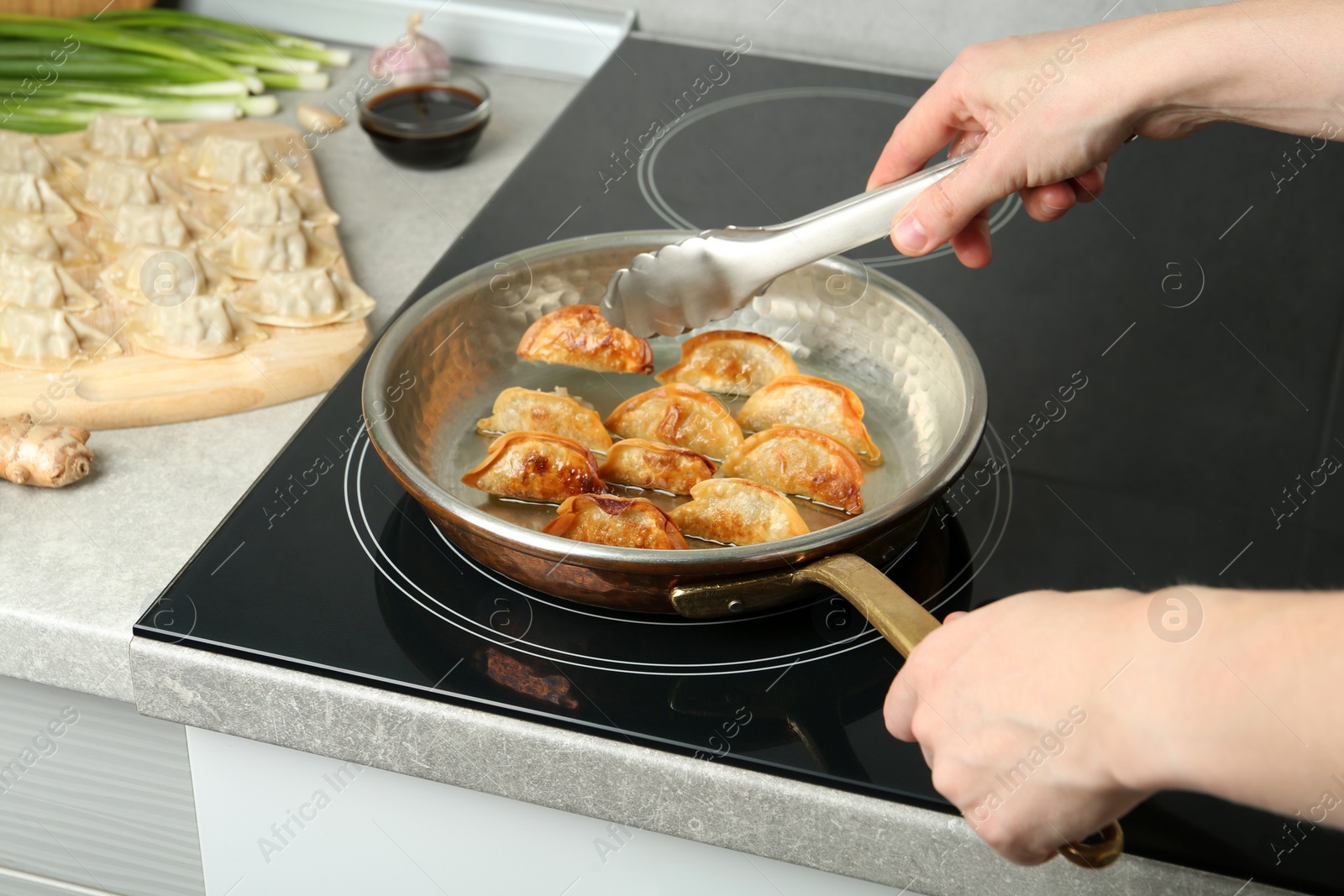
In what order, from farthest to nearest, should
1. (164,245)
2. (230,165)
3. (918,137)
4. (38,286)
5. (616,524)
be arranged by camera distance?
(230,165)
(164,245)
(38,286)
(918,137)
(616,524)

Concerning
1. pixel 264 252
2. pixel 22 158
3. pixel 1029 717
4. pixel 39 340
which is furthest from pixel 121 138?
pixel 1029 717

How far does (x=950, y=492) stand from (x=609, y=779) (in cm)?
43

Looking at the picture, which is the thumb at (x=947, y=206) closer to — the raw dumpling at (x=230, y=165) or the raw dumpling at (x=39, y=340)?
the raw dumpling at (x=39, y=340)

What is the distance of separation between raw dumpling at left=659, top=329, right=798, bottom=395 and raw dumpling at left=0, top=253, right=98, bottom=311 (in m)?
0.68

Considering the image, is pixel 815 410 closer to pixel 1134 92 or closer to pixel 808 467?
pixel 808 467

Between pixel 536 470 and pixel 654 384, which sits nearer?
pixel 536 470

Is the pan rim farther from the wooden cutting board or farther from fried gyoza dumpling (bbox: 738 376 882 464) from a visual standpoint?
the wooden cutting board

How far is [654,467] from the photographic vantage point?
0.95 meters

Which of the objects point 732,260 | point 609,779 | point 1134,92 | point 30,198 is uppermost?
point 1134,92

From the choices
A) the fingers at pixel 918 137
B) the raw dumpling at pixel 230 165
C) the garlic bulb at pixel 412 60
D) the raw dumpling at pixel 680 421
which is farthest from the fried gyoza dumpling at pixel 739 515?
the garlic bulb at pixel 412 60

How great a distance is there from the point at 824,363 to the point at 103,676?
0.71 metres

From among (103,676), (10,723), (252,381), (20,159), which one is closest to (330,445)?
(252,381)

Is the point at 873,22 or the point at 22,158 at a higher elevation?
the point at 873,22

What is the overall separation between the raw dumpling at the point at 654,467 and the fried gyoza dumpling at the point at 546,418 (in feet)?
0.17
